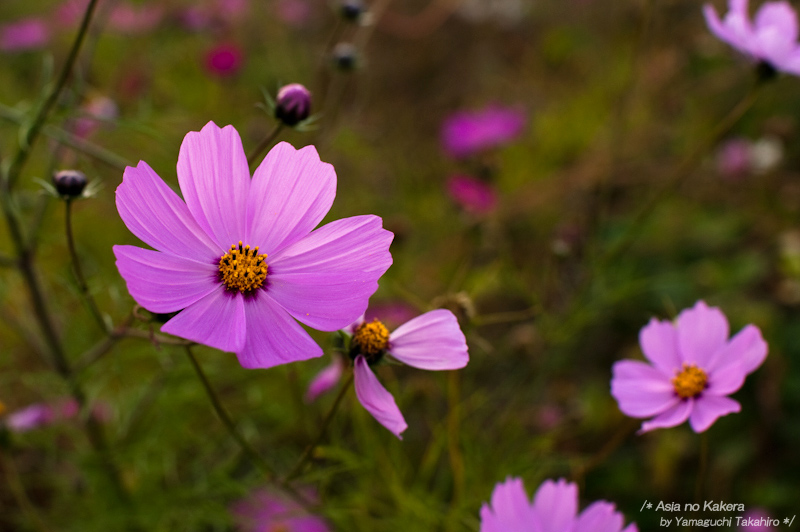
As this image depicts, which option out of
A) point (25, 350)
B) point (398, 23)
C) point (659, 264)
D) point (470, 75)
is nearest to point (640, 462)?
point (659, 264)

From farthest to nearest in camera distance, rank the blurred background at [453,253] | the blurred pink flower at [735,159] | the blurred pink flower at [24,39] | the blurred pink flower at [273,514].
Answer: the blurred pink flower at [24,39], the blurred pink flower at [735,159], the blurred pink flower at [273,514], the blurred background at [453,253]

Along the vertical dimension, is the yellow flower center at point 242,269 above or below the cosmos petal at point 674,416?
above

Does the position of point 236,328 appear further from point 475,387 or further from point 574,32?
point 574,32

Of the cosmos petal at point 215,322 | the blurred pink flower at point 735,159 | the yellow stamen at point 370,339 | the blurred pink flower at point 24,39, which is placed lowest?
the cosmos petal at point 215,322

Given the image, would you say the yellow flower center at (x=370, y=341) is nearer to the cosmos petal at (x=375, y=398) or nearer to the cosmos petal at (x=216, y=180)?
the cosmos petal at (x=375, y=398)

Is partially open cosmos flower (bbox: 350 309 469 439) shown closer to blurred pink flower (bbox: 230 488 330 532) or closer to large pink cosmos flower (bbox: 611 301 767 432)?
large pink cosmos flower (bbox: 611 301 767 432)

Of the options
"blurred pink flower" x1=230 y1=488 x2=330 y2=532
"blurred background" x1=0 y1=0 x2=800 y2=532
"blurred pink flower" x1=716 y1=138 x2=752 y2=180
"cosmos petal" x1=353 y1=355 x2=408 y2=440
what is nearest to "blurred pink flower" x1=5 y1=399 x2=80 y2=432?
"blurred background" x1=0 y1=0 x2=800 y2=532

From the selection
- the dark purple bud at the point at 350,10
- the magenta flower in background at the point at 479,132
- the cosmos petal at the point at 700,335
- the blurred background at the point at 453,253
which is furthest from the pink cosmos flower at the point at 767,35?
the magenta flower in background at the point at 479,132
